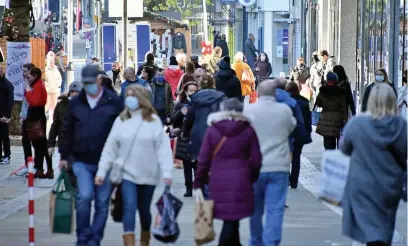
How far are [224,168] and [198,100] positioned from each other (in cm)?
533

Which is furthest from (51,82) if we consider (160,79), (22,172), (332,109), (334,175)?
(334,175)

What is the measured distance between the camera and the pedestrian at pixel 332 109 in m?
22.9

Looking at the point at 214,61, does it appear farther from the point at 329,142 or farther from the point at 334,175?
the point at 334,175

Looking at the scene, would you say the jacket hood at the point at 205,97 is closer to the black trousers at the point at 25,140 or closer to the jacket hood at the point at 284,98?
the jacket hood at the point at 284,98

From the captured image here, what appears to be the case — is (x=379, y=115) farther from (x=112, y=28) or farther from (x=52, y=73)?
(x=112, y=28)

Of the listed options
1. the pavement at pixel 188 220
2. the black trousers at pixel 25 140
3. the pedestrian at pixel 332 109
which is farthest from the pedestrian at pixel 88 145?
the pedestrian at pixel 332 109

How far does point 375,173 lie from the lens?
451 inches

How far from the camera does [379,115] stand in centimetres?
1148

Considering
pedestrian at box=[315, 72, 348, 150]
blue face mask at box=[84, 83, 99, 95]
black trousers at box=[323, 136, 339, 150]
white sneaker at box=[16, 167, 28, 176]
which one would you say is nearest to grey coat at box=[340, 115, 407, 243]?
blue face mask at box=[84, 83, 99, 95]

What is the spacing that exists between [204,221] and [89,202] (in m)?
1.45

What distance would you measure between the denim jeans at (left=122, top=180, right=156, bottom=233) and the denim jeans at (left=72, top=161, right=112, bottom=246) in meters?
0.30

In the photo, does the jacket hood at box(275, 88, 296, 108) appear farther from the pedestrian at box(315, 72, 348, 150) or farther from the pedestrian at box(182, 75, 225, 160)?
the pedestrian at box(315, 72, 348, 150)

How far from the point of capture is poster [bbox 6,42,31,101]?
28.2 metres

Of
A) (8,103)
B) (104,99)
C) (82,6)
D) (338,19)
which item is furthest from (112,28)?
(104,99)
